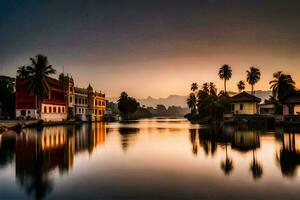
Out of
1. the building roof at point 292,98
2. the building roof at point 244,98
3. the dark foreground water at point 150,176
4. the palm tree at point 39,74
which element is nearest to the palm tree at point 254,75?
the building roof at point 244,98

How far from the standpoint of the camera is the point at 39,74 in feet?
207

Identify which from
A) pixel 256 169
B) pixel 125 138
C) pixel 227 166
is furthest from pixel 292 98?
pixel 256 169

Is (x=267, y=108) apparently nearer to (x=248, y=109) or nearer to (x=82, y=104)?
(x=248, y=109)

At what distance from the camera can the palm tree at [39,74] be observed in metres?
62.7

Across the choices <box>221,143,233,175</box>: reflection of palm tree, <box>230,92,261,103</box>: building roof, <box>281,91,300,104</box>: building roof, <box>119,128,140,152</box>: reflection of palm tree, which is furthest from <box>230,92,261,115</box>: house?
<box>221,143,233,175</box>: reflection of palm tree

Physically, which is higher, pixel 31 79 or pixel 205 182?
pixel 31 79

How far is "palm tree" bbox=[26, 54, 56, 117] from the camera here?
6266 cm

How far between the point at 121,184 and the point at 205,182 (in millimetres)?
3015

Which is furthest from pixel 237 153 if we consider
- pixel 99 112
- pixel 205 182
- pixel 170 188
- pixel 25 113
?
pixel 99 112

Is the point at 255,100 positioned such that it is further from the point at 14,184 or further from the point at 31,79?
the point at 14,184

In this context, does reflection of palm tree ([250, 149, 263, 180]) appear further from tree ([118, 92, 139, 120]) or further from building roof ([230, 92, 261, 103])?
tree ([118, 92, 139, 120])

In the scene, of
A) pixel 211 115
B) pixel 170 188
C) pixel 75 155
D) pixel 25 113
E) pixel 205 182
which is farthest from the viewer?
pixel 211 115

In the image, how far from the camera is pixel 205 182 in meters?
12.3

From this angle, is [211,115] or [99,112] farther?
[99,112]
